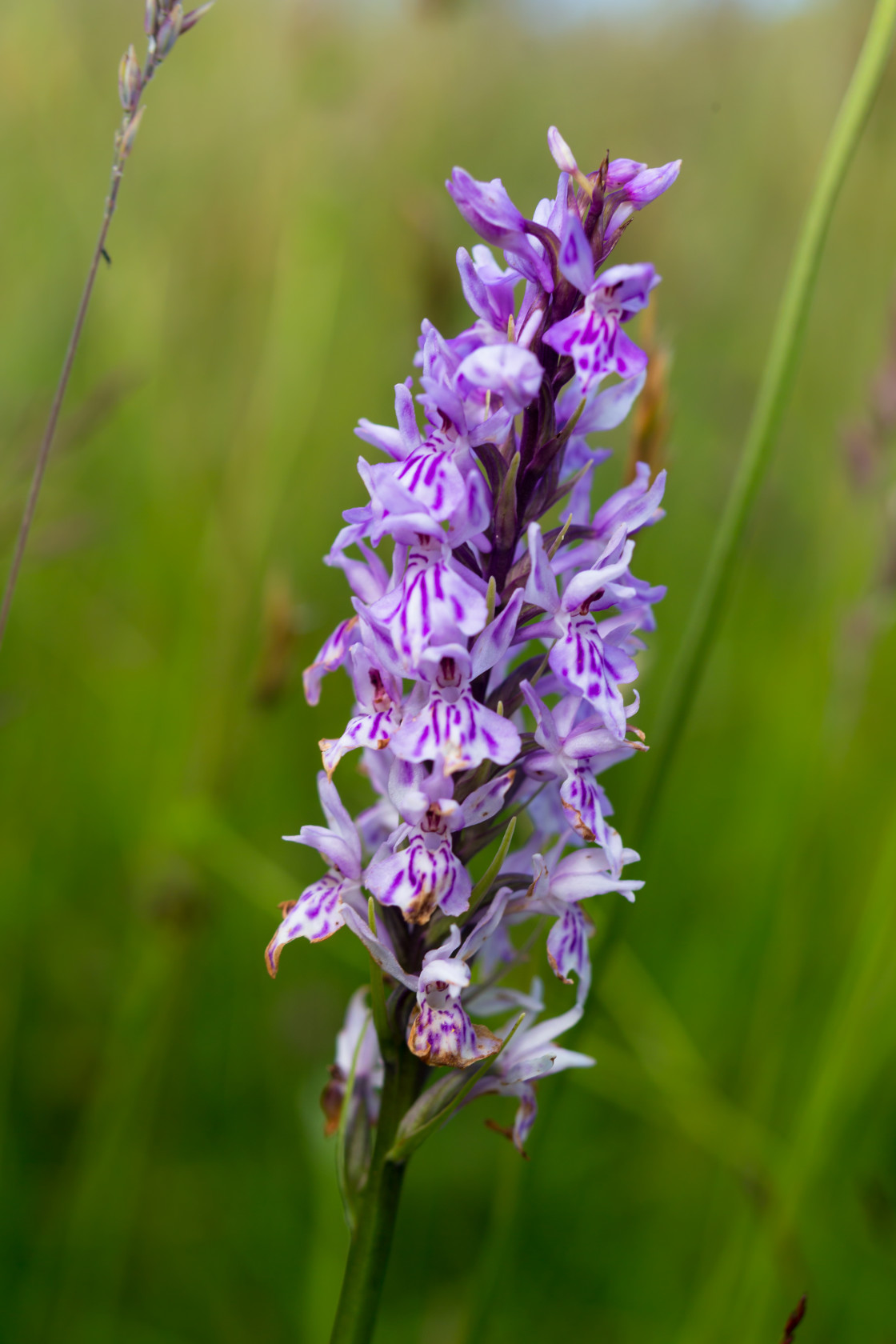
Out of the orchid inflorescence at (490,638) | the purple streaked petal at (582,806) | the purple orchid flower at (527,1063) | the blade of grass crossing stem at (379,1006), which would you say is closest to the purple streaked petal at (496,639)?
the orchid inflorescence at (490,638)

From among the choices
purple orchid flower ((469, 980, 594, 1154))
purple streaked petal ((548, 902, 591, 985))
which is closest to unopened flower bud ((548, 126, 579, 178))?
purple streaked petal ((548, 902, 591, 985))

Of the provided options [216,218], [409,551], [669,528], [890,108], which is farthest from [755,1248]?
[669,528]

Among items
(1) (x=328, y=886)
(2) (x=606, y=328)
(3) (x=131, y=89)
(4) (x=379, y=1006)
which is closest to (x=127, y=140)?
(3) (x=131, y=89)

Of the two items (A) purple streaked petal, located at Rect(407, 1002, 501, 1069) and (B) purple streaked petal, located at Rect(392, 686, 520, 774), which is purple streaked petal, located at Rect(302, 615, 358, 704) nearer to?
(B) purple streaked petal, located at Rect(392, 686, 520, 774)

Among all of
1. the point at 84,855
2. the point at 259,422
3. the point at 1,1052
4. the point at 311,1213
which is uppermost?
the point at 259,422

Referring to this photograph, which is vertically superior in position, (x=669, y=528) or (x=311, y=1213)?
(x=669, y=528)

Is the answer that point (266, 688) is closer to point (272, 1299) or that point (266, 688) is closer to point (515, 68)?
point (272, 1299)
